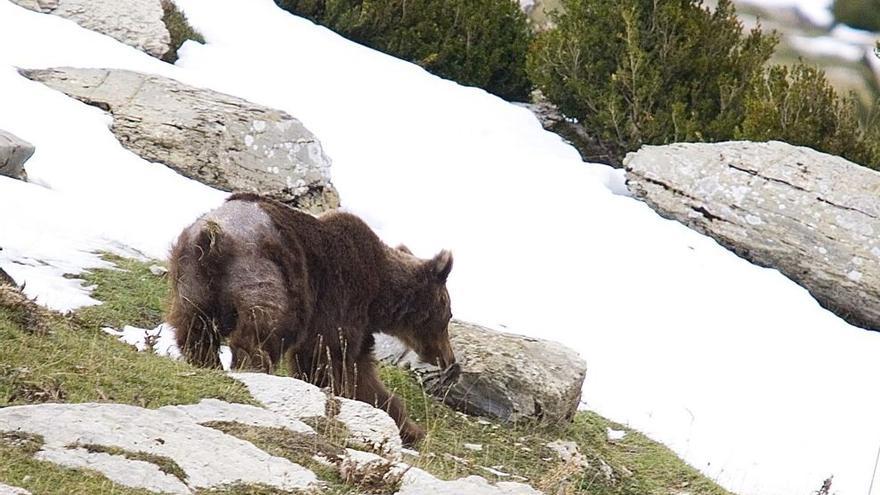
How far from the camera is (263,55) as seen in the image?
19625mm

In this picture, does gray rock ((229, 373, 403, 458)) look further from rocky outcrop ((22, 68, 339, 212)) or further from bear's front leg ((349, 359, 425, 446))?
rocky outcrop ((22, 68, 339, 212))

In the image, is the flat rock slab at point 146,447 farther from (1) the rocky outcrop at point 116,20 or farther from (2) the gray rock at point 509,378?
(1) the rocky outcrop at point 116,20

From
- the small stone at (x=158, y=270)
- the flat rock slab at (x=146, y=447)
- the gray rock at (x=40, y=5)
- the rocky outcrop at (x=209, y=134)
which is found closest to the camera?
the flat rock slab at (x=146, y=447)

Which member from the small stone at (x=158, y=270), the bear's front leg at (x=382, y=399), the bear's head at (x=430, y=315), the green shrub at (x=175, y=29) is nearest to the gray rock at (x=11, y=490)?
the bear's front leg at (x=382, y=399)

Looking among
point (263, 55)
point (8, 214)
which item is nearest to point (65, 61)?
point (263, 55)

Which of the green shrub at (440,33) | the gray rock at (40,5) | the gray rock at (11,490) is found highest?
the green shrub at (440,33)

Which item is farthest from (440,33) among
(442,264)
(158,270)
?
(442,264)

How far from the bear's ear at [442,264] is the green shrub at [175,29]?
9632 mm

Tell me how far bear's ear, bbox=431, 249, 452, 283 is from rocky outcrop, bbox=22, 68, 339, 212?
5.22 meters

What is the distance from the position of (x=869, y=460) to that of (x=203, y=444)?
9.00m

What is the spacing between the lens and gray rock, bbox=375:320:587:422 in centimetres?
998

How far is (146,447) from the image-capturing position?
16.5 feet

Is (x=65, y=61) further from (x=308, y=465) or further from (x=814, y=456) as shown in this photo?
(x=308, y=465)

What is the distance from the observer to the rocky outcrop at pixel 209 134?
48.8ft
